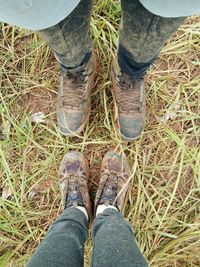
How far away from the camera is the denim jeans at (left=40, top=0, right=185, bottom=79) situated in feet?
2.82

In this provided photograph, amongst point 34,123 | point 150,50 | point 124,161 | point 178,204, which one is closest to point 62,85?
point 34,123

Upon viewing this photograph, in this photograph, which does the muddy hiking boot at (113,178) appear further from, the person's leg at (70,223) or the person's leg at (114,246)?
the person's leg at (114,246)

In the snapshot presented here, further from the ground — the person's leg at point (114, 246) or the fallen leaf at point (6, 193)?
the person's leg at point (114, 246)

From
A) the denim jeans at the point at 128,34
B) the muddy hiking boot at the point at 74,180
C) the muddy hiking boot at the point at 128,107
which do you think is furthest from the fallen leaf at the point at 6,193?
the denim jeans at the point at 128,34

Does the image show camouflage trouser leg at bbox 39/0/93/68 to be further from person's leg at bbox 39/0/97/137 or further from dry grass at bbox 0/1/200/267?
dry grass at bbox 0/1/200/267

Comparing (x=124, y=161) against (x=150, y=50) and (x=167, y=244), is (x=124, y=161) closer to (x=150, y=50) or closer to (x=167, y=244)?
(x=167, y=244)

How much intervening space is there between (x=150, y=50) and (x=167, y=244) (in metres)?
0.73

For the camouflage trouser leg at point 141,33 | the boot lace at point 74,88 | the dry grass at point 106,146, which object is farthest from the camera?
the dry grass at point 106,146

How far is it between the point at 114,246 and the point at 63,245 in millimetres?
128

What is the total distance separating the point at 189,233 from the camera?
1.36 m

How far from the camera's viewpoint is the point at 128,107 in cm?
135

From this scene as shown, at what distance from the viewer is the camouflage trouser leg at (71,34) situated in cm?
88

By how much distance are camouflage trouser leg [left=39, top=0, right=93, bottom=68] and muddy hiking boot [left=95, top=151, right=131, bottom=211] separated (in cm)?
45

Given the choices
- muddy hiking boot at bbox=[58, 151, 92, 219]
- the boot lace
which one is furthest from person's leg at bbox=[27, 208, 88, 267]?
the boot lace
